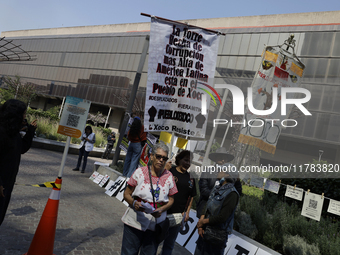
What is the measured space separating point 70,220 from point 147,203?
9.94ft

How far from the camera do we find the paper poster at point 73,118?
16.8 ft

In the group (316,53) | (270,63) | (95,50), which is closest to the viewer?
(270,63)

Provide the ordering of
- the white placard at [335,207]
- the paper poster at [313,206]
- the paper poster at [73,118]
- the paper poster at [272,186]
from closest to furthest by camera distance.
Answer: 1. the paper poster at [73,118]
2. the white placard at [335,207]
3. the paper poster at [313,206]
4. the paper poster at [272,186]

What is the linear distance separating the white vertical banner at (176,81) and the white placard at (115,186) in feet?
13.3

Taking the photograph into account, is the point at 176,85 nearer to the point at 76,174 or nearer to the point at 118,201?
the point at 118,201

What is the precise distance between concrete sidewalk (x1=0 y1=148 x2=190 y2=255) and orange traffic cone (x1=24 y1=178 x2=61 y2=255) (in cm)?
28

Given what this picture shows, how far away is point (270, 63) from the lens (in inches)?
193

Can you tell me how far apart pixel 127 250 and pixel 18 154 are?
5.41 feet

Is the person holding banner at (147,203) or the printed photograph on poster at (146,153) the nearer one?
the person holding banner at (147,203)

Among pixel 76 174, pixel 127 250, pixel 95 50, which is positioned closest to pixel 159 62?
pixel 127 250

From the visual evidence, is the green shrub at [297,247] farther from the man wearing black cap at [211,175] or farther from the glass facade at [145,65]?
the glass facade at [145,65]

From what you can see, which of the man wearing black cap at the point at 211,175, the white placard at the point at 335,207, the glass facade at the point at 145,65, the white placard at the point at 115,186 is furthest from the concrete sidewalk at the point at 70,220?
the glass facade at the point at 145,65

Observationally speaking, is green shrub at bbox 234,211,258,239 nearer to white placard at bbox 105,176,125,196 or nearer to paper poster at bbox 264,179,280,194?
paper poster at bbox 264,179,280,194

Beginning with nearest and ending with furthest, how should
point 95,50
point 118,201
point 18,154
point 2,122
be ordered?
1. point 2,122
2. point 18,154
3. point 118,201
4. point 95,50
